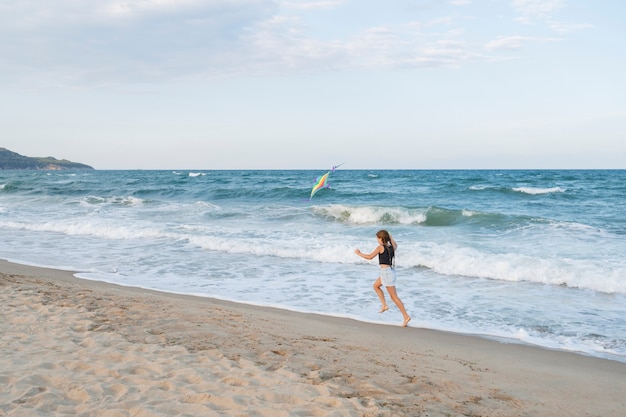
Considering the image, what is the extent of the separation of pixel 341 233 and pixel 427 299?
8.85 meters

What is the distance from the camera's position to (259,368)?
5.16 metres

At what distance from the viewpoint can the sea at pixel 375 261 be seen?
27.7ft

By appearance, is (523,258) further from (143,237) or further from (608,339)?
(143,237)

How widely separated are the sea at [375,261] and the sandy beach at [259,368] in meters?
1.08

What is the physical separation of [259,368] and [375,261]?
8.32m

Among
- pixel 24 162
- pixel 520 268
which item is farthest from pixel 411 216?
pixel 24 162

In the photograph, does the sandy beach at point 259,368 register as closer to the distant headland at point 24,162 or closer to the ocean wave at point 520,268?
the ocean wave at point 520,268

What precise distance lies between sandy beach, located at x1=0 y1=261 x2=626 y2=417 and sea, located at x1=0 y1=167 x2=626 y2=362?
3.53ft

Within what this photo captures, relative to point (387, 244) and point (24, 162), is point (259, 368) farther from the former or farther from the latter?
point (24, 162)

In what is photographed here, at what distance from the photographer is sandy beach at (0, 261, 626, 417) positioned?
14.0ft

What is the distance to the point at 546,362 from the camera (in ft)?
20.4

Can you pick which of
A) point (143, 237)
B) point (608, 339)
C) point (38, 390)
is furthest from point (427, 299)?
point (143, 237)

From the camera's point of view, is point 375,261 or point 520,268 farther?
point 375,261

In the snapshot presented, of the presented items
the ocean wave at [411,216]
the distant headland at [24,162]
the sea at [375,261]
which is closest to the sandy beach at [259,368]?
the sea at [375,261]
